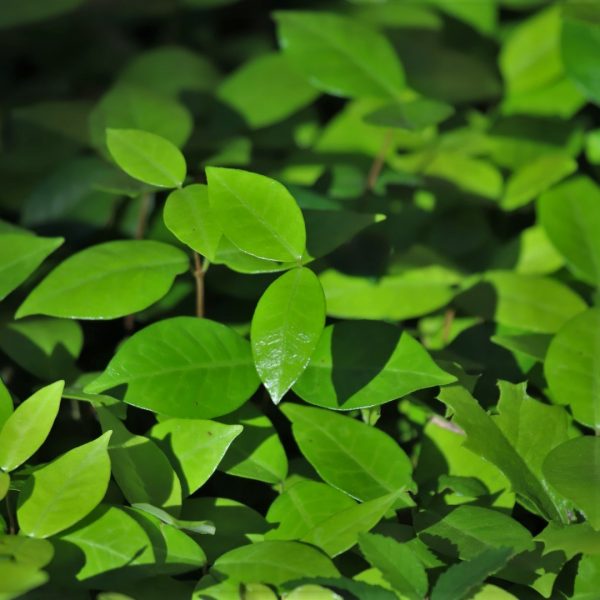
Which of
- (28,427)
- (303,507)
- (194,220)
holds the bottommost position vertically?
(303,507)

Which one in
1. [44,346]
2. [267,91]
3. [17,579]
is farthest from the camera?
[267,91]

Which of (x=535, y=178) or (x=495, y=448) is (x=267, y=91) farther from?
(x=495, y=448)

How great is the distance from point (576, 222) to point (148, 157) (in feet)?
2.01

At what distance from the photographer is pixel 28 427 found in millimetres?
760

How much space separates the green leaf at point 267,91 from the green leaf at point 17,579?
864 mm

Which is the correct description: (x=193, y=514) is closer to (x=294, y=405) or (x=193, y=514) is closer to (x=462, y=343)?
(x=294, y=405)

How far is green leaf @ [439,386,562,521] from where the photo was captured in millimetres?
797

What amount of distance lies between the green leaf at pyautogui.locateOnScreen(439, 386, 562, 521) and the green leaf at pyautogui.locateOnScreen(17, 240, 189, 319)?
33 centimetres

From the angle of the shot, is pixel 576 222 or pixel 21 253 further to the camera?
pixel 576 222

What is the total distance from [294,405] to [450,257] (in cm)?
44

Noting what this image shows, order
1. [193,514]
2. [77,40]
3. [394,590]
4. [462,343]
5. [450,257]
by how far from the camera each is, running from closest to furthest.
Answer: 1. [394,590]
2. [193,514]
3. [462,343]
4. [450,257]
5. [77,40]

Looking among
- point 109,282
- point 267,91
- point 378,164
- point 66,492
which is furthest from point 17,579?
point 267,91

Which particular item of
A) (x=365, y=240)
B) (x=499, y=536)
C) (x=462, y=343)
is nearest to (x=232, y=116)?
(x=365, y=240)

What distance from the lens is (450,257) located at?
120cm
